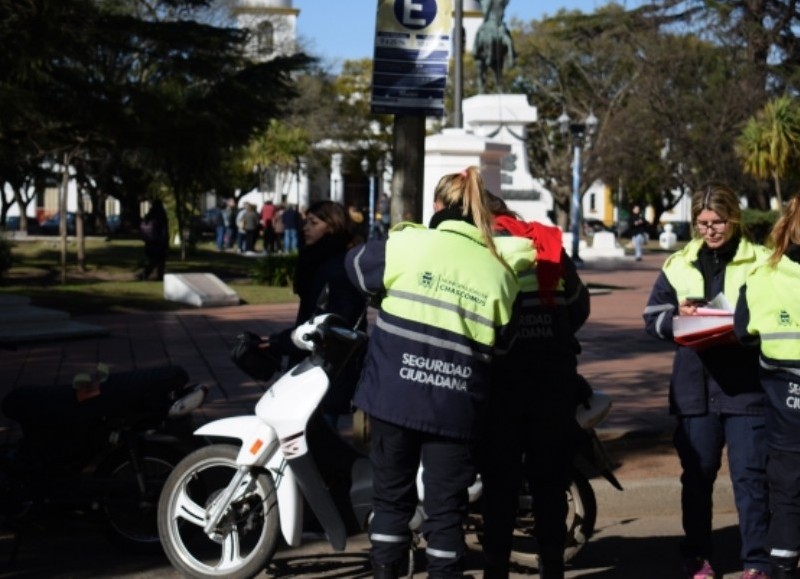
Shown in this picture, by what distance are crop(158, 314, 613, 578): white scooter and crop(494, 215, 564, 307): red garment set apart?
2.64 ft

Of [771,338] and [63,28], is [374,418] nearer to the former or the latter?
[771,338]

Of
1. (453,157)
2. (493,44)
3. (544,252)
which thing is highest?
(493,44)

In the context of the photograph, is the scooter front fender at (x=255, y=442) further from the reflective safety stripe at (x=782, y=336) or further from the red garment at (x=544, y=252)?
the reflective safety stripe at (x=782, y=336)

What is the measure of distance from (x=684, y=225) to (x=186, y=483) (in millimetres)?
73441

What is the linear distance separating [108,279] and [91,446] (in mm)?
20715

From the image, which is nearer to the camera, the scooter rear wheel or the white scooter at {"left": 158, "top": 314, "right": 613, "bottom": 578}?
the white scooter at {"left": 158, "top": 314, "right": 613, "bottom": 578}

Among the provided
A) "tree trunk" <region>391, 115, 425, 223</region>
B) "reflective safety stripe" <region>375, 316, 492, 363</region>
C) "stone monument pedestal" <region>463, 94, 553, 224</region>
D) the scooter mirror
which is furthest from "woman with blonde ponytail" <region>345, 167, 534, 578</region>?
"stone monument pedestal" <region>463, 94, 553, 224</region>

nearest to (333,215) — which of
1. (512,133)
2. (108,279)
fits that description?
(108,279)

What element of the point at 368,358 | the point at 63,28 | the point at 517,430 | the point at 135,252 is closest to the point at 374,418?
the point at 368,358

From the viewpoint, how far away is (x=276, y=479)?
20.6 feet

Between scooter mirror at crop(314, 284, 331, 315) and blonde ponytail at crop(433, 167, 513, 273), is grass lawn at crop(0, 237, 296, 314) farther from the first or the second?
blonde ponytail at crop(433, 167, 513, 273)

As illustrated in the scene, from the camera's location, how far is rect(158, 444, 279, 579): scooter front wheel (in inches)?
248

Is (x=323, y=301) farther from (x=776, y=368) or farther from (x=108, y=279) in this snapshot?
(x=108, y=279)

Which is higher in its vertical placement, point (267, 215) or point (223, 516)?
point (267, 215)
